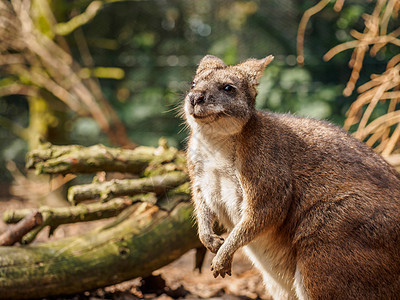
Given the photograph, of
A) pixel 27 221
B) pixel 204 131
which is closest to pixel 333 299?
pixel 204 131

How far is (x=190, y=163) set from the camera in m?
3.45

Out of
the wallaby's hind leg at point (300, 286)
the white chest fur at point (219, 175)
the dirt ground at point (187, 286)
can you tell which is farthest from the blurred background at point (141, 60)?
the wallaby's hind leg at point (300, 286)

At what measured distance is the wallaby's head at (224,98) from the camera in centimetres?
300

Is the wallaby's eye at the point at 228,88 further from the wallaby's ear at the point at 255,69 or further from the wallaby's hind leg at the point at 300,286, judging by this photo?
the wallaby's hind leg at the point at 300,286

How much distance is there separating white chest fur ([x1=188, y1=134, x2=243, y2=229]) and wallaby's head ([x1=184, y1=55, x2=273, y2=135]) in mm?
148

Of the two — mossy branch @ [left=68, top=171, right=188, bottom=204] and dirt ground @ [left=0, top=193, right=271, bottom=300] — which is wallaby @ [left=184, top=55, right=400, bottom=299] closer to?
mossy branch @ [left=68, top=171, right=188, bottom=204]

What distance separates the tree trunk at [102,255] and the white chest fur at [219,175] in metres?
0.92

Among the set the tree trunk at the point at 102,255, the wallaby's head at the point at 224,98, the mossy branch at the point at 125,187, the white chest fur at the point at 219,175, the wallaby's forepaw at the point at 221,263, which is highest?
the wallaby's head at the point at 224,98

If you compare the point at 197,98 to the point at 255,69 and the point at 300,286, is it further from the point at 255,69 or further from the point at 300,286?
the point at 300,286

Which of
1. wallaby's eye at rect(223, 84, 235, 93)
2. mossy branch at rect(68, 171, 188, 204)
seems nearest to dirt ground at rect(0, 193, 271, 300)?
mossy branch at rect(68, 171, 188, 204)

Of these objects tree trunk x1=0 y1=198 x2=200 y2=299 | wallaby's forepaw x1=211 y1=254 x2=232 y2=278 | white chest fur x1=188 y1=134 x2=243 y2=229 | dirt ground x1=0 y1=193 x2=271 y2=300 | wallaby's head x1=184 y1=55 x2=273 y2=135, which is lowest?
dirt ground x1=0 y1=193 x2=271 y2=300

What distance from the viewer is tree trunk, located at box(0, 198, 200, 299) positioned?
3.81 m

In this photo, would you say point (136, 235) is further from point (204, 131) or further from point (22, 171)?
point (22, 171)

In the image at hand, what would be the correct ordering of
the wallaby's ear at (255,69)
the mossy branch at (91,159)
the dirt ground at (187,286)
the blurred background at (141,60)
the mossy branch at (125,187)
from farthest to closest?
1. the blurred background at (141,60)
2. the dirt ground at (187,286)
3. the mossy branch at (91,159)
4. the mossy branch at (125,187)
5. the wallaby's ear at (255,69)
